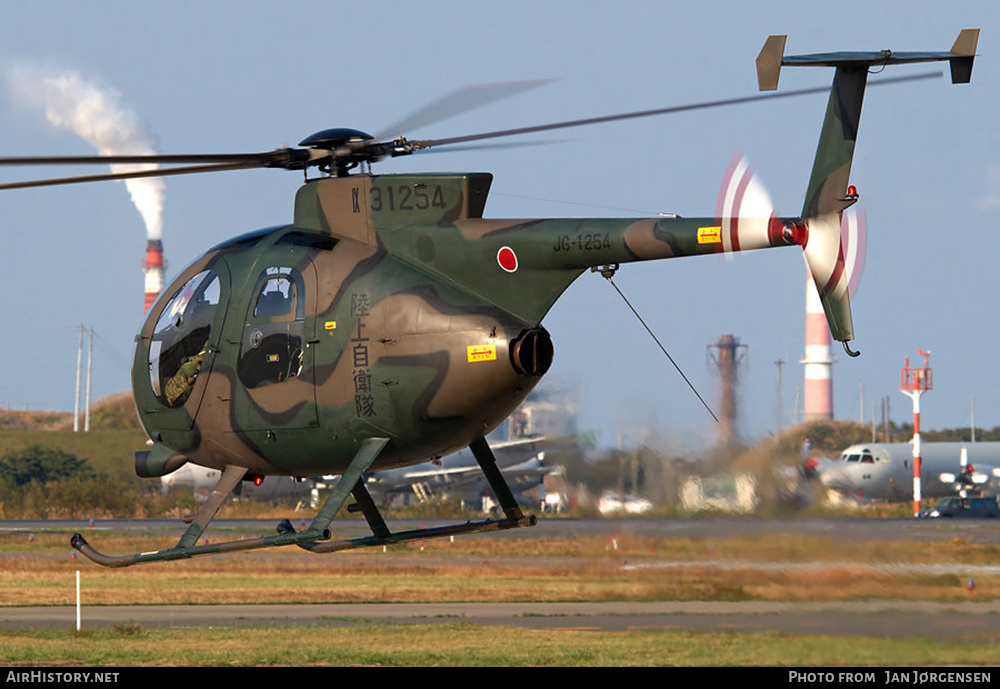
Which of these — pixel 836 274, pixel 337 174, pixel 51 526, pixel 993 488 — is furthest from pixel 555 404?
pixel 993 488

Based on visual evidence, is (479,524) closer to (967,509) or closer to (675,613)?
(675,613)

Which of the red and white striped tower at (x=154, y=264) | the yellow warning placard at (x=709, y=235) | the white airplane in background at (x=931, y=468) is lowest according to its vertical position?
the white airplane in background at (x=931, y=468)

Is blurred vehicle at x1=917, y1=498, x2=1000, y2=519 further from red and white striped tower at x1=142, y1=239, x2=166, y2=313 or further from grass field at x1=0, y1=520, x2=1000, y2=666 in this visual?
red and white striped tower at x1=142, y1=239, x2=166, y2=313

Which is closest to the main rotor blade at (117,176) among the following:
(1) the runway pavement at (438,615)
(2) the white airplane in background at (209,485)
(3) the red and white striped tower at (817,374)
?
(1) the runway pavement at (438,615)

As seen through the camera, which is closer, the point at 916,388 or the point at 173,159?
the point at 173,159

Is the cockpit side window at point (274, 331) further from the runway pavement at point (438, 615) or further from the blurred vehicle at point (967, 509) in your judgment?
the blurred vehicle at point (967, 509)

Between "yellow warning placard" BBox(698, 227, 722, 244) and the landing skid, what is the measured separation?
366 cm

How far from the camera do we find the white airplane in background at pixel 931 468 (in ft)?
229

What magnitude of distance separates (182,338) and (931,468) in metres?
72.1

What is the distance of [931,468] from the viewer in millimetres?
80312

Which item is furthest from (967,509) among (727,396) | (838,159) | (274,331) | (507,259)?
(274,331)

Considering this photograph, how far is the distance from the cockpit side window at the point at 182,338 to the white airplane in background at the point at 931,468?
4955cm

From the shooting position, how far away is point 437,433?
14180mm
